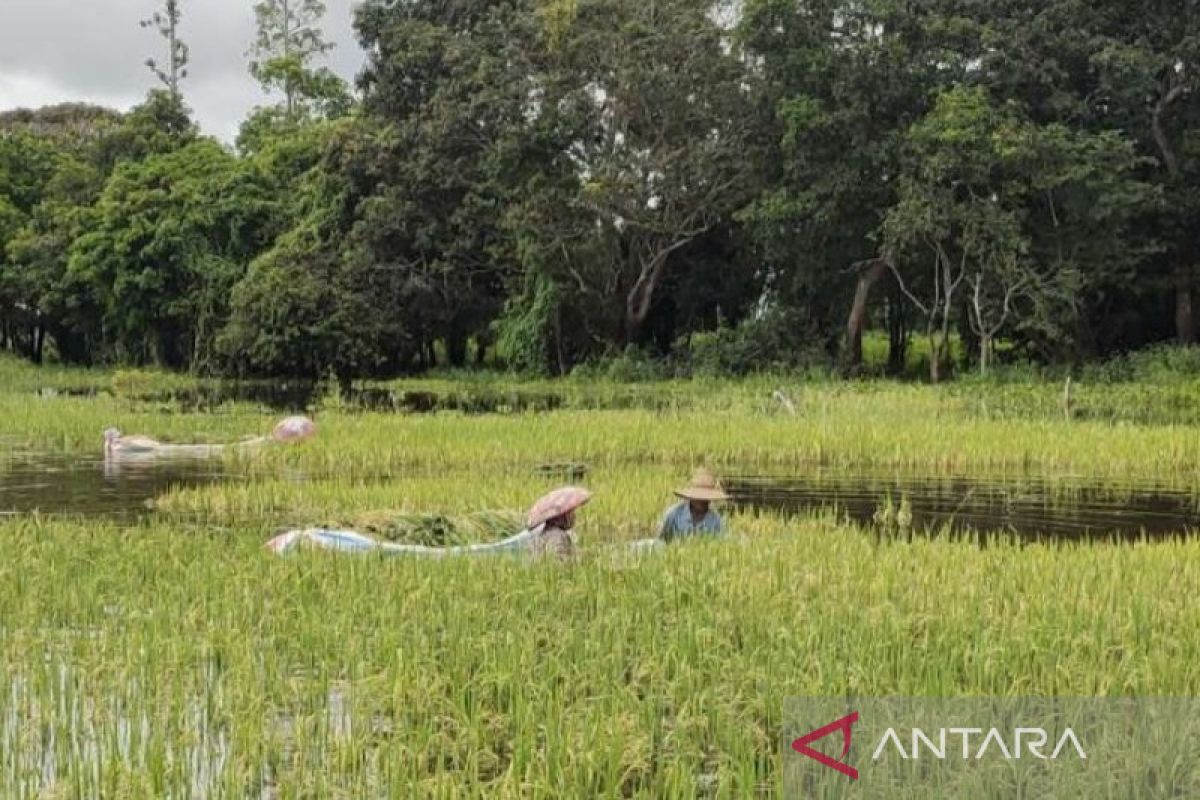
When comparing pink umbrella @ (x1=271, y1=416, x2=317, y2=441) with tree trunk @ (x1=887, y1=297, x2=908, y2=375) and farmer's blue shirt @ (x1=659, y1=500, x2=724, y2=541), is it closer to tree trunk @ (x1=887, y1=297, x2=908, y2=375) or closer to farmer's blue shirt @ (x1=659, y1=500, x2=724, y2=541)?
farmer's blue shirt @ (x1=659, y1=500, x2=724, y2=541)

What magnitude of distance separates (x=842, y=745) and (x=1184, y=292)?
25.9m

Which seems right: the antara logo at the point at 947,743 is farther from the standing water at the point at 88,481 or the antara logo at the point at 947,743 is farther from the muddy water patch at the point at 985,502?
the standing water at the point at 88,481

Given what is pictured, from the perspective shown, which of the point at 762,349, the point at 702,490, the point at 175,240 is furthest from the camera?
the point at 175,240

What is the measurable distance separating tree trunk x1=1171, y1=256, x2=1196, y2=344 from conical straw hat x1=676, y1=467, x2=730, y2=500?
21540mm

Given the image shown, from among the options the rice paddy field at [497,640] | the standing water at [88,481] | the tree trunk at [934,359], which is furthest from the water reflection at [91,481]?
the tree trunk at [934,359]

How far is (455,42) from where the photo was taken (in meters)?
32.4

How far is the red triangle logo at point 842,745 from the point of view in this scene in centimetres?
416

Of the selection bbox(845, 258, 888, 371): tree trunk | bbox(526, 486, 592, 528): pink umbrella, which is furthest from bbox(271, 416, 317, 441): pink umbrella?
bbox(845, 258, 888, 371): tree trunk

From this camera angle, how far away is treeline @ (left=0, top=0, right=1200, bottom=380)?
986 inches

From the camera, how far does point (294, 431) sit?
15.6 m

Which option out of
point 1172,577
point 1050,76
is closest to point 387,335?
point 1050,76

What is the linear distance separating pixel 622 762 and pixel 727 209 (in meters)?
26.8

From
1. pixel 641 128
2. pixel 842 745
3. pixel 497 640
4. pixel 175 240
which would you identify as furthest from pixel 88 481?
pixel 175 240

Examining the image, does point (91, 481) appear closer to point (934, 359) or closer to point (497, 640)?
point (497, 640)
